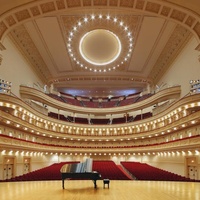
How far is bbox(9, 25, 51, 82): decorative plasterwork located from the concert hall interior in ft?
0.35

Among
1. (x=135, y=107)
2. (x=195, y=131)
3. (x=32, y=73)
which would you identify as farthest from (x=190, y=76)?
(x=32, y=73)

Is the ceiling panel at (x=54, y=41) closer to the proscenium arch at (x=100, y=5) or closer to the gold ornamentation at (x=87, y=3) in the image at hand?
the proscenium arch at (x=100, y=5)

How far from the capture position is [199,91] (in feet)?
48.2

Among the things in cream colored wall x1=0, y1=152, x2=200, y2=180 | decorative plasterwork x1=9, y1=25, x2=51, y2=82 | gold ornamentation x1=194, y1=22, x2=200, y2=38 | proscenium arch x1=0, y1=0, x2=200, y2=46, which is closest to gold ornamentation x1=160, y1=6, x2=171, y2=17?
proscenium arch x1=0, y1=0, x2=200, y2=46

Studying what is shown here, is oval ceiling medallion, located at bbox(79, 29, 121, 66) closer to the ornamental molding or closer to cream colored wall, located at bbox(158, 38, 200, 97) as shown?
cream colored wall, located at bbox(158, 38, 200, 97)

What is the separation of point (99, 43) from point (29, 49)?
666cm

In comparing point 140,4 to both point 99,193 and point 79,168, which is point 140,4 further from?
point 99,193

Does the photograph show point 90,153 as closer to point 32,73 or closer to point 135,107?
point 135,107

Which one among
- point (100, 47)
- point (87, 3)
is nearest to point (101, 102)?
point (100, 47)

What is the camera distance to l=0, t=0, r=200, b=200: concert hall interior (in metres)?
9.72

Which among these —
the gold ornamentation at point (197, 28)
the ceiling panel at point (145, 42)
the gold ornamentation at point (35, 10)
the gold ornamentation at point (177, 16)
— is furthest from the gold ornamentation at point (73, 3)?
the ceiling panel at point (145, 42)

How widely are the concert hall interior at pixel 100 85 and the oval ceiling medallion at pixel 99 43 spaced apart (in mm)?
94

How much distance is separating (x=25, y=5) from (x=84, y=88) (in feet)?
80.0

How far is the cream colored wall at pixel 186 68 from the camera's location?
16.1 m
